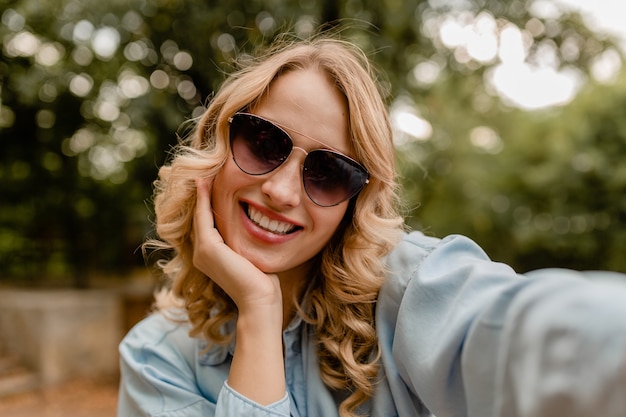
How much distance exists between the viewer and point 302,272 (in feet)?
6.16

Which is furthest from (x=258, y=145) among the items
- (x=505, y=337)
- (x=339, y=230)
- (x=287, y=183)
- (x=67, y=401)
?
(x=67, y=401)

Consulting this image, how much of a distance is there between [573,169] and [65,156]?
14.0 m

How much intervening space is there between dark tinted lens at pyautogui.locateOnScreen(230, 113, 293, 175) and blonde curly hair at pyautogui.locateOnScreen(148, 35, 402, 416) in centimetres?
8

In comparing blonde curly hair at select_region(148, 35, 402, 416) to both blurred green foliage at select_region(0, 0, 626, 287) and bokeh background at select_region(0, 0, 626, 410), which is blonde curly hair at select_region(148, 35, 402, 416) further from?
bokeh background at select_region(0, 0, 626, 410)

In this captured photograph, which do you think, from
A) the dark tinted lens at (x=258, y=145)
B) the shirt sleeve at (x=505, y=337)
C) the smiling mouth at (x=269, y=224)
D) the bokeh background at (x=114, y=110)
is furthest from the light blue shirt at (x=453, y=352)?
the bokeh background at (x=114, y=110)

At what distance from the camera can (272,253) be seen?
5.51 ft

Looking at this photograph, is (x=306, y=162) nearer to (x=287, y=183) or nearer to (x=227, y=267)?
(x=287, y=183)

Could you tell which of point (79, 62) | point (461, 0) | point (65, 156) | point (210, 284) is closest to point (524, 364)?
point (210, 284)

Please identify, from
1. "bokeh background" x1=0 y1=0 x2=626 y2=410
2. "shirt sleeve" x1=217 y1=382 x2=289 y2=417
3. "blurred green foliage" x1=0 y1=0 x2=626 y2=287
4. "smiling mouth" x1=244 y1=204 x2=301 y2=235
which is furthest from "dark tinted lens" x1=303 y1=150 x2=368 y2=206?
"bokeh background" x1=0 y1=0 x2=626 y2=410

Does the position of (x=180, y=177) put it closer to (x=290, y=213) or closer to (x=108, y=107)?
(x=290, y=213)

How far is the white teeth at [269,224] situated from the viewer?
1.65 metres

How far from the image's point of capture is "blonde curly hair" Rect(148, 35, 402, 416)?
64.5 inches

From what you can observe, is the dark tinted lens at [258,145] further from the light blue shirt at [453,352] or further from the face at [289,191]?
the light blue shirt at [453,352]

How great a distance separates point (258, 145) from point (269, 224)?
229 mm
